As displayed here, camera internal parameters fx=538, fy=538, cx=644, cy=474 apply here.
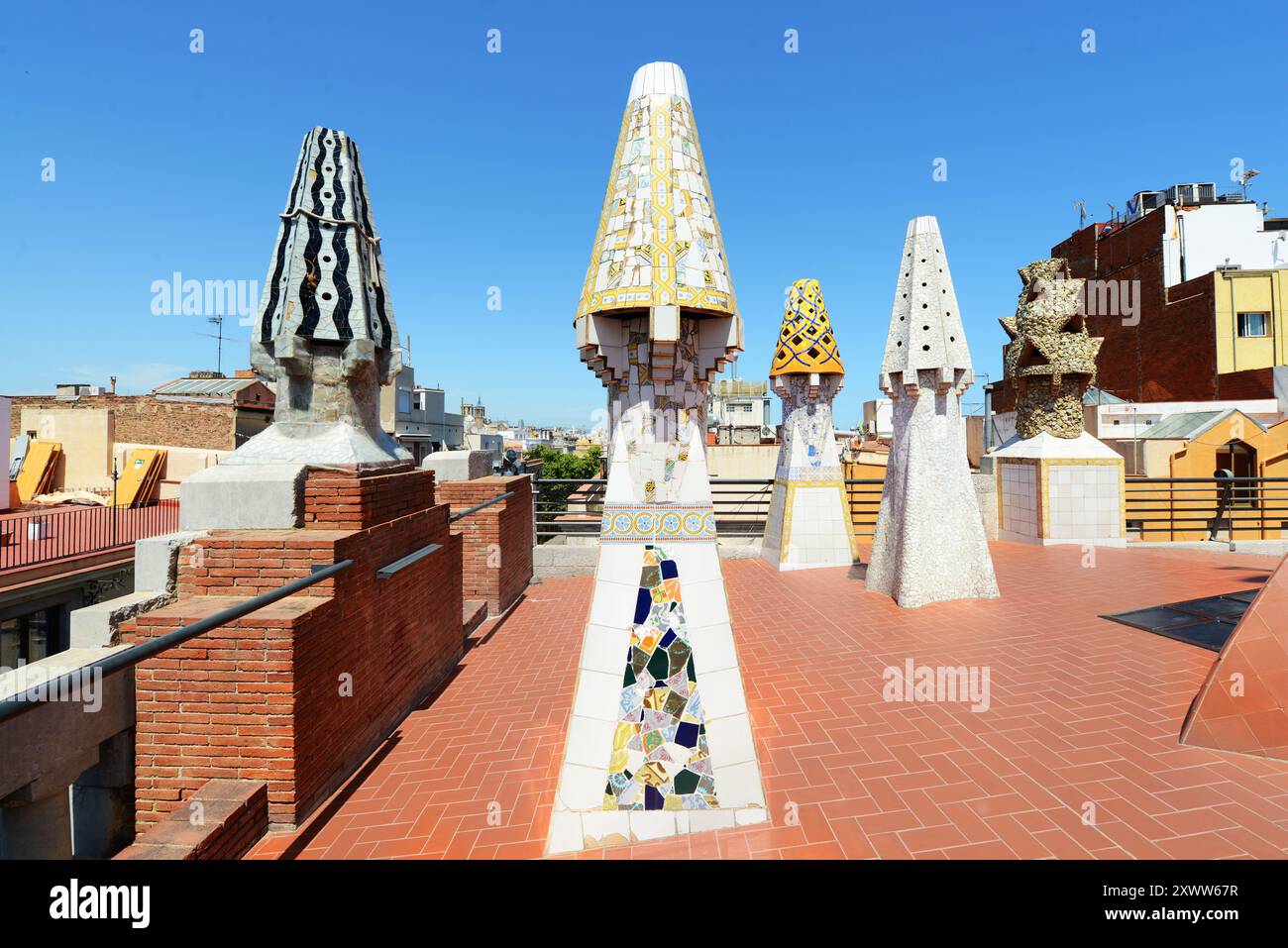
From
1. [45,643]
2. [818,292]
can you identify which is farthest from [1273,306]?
[45,643]

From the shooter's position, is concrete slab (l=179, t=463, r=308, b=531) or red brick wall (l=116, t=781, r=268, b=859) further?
concrete slab (l=179, t=463, r=308, b=531)

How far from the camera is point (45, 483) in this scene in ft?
56.3

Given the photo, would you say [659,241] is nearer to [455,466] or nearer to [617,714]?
[617,714]

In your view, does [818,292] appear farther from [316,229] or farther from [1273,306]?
[1273,306]

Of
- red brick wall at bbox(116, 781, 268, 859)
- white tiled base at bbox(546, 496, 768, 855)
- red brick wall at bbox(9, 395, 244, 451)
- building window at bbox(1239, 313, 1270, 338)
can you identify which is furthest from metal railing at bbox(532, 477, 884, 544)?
building window at bbox(1239, 313, 1270, 338)

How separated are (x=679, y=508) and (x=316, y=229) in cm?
446

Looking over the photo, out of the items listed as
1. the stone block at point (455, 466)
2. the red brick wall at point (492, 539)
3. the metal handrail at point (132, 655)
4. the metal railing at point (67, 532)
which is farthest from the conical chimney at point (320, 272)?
the metal railing at point (67, 532)

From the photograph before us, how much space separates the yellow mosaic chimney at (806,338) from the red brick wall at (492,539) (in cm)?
535

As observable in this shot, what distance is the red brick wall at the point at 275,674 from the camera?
3.13 m

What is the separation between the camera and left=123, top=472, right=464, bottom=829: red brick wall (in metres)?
3.13

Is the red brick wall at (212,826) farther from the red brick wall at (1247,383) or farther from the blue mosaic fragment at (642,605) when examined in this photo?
the red brick wall at (1247,383)

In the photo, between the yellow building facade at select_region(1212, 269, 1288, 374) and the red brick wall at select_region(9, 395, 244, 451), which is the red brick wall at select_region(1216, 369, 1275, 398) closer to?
the yellow building facade at select_region(1212, 269, 1288, 374)

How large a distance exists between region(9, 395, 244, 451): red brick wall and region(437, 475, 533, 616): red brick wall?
1742 centimetres

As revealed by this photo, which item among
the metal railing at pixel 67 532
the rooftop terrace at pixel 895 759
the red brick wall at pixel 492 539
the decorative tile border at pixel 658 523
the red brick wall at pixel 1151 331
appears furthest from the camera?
the red brick wall at pixel 1151 331
